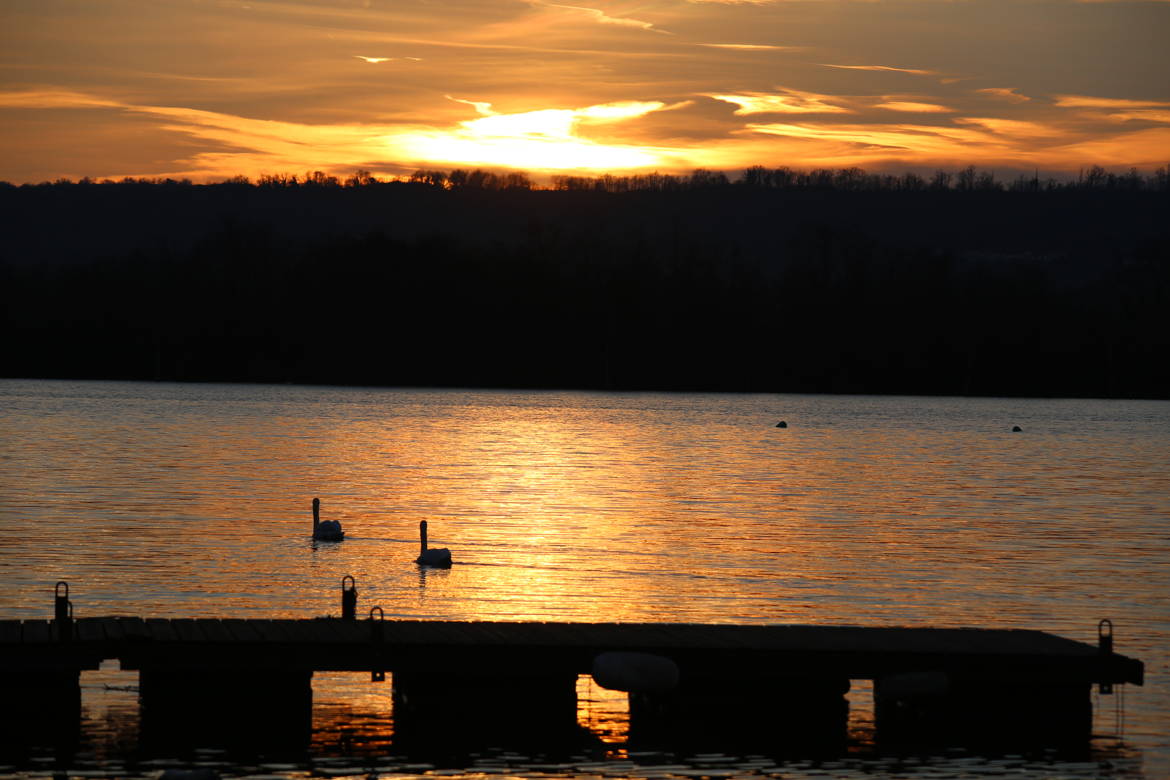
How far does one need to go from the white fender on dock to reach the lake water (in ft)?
3.90

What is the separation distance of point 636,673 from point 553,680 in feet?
5.11

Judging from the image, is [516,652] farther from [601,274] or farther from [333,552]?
[601,274]

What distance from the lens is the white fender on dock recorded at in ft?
68.1

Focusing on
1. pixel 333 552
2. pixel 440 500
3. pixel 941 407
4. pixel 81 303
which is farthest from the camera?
pixel 81 303

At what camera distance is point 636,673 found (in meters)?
20.8

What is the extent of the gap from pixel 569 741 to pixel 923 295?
570 feet

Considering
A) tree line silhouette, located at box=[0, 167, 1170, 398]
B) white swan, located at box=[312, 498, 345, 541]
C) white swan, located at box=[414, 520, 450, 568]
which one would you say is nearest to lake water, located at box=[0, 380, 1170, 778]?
white swan, located at box=[312, 498, 345, 541]

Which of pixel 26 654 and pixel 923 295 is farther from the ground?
pixel 923 295

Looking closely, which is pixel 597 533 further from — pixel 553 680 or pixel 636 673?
pixel 636 673

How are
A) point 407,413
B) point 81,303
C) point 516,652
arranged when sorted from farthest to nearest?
→ point 81,303 < point 407,413 < point 516,652

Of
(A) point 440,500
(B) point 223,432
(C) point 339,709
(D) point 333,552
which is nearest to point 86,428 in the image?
(B) point 223,432

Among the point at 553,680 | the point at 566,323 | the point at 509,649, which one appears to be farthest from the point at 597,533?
the point at 566,323

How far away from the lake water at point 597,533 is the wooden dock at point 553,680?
689mm

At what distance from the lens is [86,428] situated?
318ft
